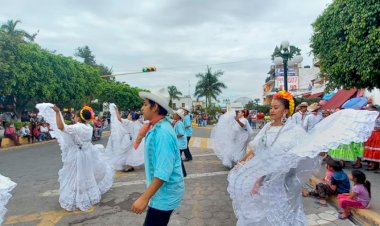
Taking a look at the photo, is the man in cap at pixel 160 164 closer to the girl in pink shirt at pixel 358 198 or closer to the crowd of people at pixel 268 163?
the crowd of people at pixel 268 163

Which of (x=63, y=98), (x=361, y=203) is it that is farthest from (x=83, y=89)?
(x=361, y=203)

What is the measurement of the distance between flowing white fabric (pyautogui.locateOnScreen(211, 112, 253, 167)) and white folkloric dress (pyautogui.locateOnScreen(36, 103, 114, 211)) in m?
3.86

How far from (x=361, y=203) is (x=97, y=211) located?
161 inches

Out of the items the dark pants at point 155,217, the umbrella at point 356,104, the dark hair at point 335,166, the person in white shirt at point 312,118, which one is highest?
the umbrella at point 356,104

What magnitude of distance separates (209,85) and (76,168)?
55.9 meters

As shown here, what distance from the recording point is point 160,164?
2.59 meters

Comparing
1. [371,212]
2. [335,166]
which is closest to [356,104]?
[335,166]

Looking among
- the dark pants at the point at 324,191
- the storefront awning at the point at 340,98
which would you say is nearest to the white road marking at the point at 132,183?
the dark pants at the point at 324,191

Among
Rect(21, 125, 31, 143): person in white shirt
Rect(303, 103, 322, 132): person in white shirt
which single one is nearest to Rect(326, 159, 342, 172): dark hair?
Rect(303, 103, 322, 132): person in white shirt

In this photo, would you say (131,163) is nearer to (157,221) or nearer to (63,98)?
(157,221)

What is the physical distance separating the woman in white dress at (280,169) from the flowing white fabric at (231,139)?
508 cm

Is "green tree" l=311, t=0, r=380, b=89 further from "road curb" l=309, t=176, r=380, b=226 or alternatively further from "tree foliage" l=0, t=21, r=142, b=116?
"tree foliage" l=0, t=21, r=142, b=116

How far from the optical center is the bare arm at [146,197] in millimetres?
2494

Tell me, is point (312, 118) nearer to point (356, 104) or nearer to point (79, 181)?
point (356, 104)
